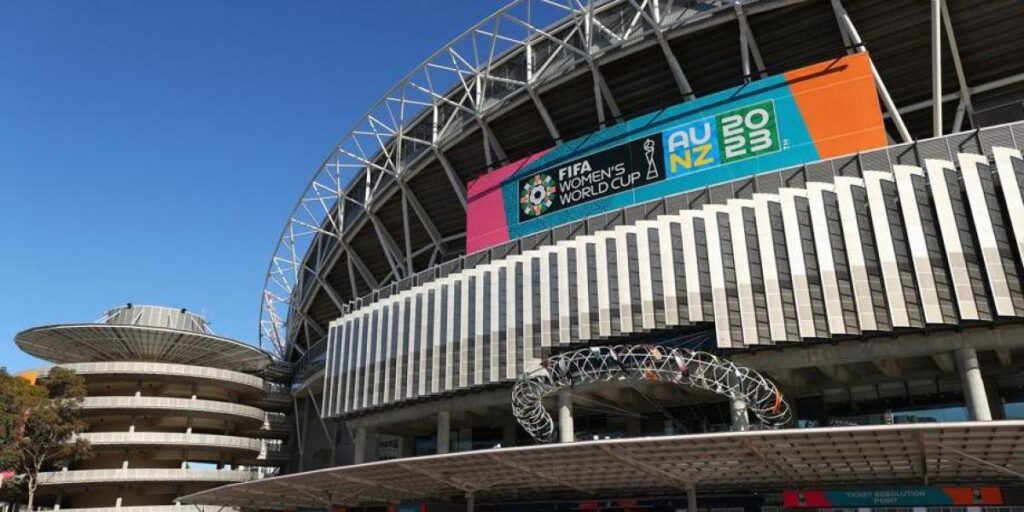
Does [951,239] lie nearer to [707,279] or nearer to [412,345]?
[707,279]

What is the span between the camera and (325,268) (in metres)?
75.2

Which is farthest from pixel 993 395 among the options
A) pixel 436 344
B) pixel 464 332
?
pixel 436 344

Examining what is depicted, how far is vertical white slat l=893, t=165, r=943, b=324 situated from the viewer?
31594 millimetres

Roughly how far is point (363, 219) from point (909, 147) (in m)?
47.2

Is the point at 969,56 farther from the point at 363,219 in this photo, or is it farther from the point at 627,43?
the point at 363,219

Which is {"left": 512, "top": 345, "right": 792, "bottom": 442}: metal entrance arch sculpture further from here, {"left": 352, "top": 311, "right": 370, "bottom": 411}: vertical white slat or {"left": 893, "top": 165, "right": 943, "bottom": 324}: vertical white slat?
{"left": 352, "top": 311, "right": 370, "bottom": 411}: vertical white slat

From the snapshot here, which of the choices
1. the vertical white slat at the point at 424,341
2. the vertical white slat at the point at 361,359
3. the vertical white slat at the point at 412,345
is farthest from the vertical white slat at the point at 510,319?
the vertical white slat at the point at 361,359

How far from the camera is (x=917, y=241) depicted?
32.6 meters

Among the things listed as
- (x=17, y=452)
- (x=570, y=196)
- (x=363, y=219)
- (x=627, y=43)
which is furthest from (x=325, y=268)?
(x=627, y=43)

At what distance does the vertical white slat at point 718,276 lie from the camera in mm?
35844

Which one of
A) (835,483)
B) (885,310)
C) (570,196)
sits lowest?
(835,483)

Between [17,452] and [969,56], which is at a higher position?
[969,56]

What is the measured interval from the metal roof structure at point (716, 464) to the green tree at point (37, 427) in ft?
104

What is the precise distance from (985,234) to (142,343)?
7345cm
